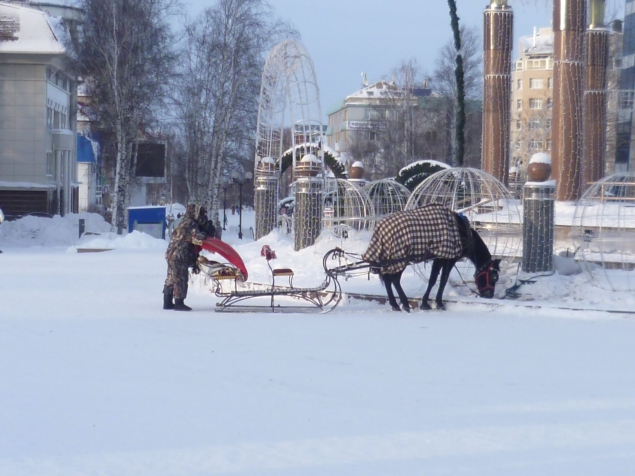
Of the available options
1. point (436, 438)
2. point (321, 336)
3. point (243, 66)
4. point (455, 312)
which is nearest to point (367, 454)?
point (436, 438)

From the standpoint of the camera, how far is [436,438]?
6.14m

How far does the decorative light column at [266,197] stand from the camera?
2417 centimetres

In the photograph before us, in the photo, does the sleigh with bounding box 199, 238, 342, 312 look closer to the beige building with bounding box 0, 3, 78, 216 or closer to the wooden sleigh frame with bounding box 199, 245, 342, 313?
the wooden sleigh frame with bounding box 199, 245, 342, 313

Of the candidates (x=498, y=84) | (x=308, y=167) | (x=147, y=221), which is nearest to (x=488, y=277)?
(x=308, y=167)

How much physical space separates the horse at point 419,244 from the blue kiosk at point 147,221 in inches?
989

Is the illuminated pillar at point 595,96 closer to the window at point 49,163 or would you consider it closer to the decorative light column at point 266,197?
the decorative light column at point 266,197

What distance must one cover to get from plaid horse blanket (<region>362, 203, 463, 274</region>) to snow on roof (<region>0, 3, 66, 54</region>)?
97.8 feet

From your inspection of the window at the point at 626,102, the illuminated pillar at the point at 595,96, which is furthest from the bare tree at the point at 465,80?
the illuminated pillar at the point at 595,96

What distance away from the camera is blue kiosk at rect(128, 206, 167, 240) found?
123ft

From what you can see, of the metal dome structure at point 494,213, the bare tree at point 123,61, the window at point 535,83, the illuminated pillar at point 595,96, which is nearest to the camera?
the metal dome structure at point 494,213

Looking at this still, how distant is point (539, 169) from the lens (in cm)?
1388

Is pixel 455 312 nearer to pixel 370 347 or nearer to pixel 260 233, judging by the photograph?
pixel 370 347

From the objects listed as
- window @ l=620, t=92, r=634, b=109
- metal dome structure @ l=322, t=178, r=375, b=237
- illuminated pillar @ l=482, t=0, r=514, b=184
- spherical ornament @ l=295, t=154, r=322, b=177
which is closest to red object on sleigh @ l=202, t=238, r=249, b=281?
spherical ornament @ l=295, t=154, r=322, b=177

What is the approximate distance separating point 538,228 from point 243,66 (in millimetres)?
25589
